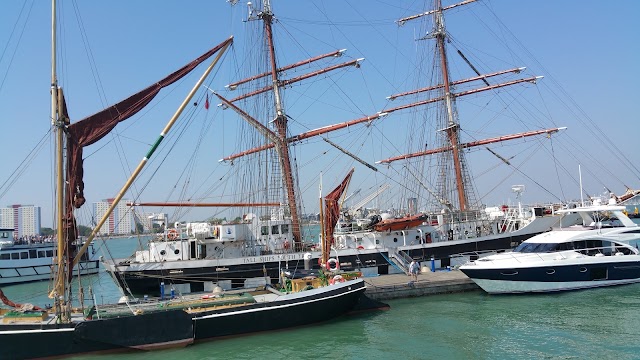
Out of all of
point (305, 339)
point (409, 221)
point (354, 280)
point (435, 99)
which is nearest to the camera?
point (305, 339)

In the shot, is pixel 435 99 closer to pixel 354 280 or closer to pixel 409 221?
pixel 409 221

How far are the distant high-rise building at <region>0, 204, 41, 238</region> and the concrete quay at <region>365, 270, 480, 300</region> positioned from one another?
17662 centimetres

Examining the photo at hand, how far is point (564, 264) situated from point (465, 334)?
11.7 metres

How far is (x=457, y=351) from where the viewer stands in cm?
1964

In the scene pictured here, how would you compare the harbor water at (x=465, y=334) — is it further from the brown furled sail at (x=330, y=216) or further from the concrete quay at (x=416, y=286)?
the brown furled sail at (x=330, y=216)

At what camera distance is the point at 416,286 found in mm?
31422

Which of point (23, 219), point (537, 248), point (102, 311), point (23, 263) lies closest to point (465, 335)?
point (537, 248)

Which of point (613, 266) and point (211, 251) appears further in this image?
point (211, 251)

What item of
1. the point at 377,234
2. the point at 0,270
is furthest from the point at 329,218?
the point at 0,270

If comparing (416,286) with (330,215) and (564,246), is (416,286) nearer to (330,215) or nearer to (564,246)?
(330,215)

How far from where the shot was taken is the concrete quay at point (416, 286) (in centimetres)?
3088

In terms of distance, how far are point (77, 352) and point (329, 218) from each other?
46.9 ft

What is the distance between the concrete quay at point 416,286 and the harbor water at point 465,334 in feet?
6.18

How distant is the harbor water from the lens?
1961cm
